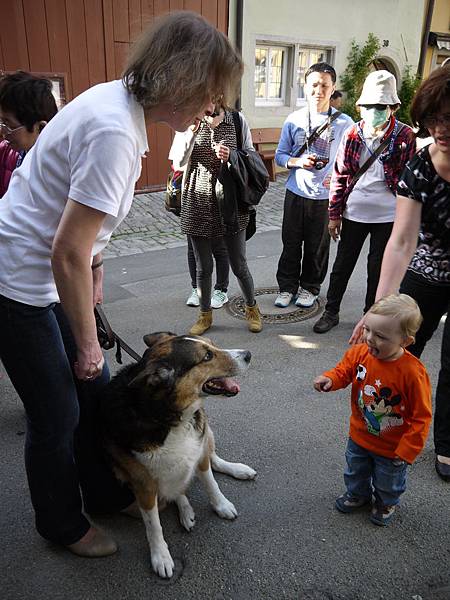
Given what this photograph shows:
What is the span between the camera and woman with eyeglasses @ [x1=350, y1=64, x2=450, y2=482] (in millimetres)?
2248

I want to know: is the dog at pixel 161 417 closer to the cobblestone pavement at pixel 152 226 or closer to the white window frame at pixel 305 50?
the cobblestone pavement at pixel 152 226

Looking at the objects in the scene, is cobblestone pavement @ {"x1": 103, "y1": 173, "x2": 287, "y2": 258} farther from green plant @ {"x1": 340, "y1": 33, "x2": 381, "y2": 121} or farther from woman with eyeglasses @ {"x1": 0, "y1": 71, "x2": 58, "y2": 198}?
green plant @ {"x1": 340, "y1": 33, "x2": 381, "y2": 121}

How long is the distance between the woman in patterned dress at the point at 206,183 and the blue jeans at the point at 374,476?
7.66ft

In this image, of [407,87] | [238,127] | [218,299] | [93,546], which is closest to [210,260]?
[218,299]

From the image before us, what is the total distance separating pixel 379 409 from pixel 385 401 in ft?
0.18

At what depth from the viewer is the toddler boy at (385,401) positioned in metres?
2.11

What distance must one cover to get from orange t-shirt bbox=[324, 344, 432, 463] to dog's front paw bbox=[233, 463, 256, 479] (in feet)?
2.37

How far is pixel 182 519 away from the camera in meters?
2.52

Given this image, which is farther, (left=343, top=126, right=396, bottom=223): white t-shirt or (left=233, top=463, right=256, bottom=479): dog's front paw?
(left=343, top=126, right=396, bottom=223): white t-shirt

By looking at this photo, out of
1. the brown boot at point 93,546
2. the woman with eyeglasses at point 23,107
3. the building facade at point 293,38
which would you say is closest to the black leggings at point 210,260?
the woman with eyeglasses at point 23,107

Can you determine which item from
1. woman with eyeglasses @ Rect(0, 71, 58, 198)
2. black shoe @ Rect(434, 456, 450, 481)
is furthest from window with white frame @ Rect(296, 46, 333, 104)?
black shoe @ Rect(434, 456, 450, 481)

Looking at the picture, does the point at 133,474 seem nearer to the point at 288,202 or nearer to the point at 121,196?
the point at 121,196

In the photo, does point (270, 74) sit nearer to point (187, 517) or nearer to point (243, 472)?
point (243, 472)

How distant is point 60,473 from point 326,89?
13.5ft
